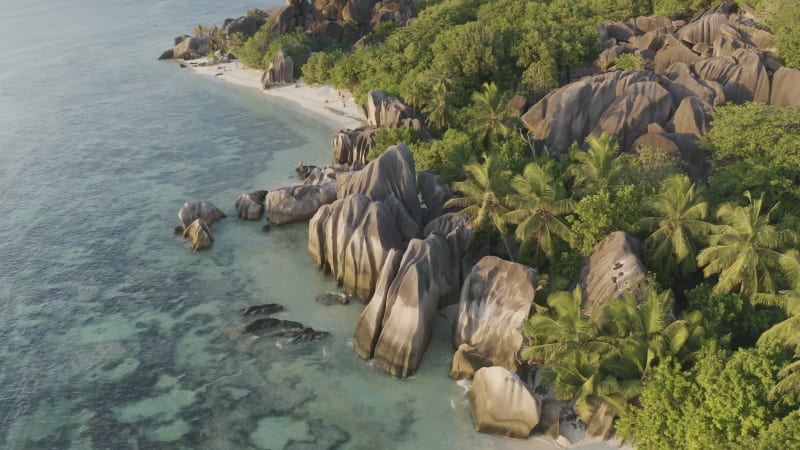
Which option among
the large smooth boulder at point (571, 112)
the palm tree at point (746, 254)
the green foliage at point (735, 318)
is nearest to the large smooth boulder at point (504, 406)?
the green foliage at point (735, 318)

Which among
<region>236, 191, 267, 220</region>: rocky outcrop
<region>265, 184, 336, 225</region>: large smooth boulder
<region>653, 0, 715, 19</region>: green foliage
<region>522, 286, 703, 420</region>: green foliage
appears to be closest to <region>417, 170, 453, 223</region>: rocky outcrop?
<region>265, 184, 336, 225</region>: large smooth boulder

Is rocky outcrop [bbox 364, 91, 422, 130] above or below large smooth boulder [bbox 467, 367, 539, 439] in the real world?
above

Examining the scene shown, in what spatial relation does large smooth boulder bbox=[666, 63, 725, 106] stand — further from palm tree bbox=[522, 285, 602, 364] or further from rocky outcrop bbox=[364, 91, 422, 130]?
palm tree bbox=[522, 285, 602, 364]

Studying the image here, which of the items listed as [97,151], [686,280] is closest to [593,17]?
[686,280]

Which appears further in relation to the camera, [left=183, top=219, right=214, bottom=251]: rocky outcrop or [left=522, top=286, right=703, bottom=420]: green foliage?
[left=183, top=219, right=214, bottom=251]: rocky outcrop

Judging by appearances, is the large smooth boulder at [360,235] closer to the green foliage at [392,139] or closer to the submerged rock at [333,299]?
the submerged rock at [333,299]

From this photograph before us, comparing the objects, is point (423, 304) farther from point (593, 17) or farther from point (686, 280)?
point (593, 17)

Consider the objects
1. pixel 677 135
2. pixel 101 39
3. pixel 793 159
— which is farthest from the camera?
pixel 101 39
